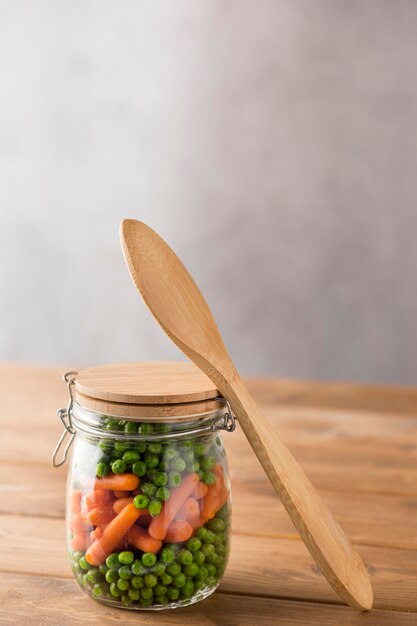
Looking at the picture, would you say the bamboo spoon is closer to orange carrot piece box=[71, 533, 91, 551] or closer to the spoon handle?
the spoon handle

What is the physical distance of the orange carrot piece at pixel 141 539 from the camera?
68 centimetres

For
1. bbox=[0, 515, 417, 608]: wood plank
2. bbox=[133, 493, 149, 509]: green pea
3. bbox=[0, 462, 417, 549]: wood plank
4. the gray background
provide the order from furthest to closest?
the gray background < bbox=[0, 462, 417, 549]: wood plank < bbox=[0, 515, 417, 608]: wood plank < bbox=[133, 493, 149, 509]: green pea

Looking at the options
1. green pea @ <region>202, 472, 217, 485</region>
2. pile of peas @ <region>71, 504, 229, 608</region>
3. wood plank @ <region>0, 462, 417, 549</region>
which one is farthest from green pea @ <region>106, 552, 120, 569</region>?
wood plank @ <region>0, 462, 417, 549</region>

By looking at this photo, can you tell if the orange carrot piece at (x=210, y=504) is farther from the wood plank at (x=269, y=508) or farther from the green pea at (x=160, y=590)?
the wood plank at (x=269, y=508)

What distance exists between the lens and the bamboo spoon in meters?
0.68

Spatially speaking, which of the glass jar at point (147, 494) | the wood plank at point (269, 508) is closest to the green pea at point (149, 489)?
the glass jar at point (147, 494)

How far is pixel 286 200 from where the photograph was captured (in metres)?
2.29

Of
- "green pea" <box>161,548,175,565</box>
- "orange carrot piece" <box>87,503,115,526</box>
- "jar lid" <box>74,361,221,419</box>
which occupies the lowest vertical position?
"green pea" <box>161,548,175,565</box>

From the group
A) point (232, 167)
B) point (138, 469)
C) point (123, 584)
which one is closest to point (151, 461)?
point (138, 469)

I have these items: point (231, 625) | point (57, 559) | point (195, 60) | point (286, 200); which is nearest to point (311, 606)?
point (231, 625)

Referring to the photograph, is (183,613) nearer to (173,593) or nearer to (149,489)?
(173,593)

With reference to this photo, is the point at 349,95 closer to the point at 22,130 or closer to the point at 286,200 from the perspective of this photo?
the point at 286,200

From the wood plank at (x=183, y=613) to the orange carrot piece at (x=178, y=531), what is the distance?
3.1 inches

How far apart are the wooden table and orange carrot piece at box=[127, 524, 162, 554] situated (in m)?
0.07
